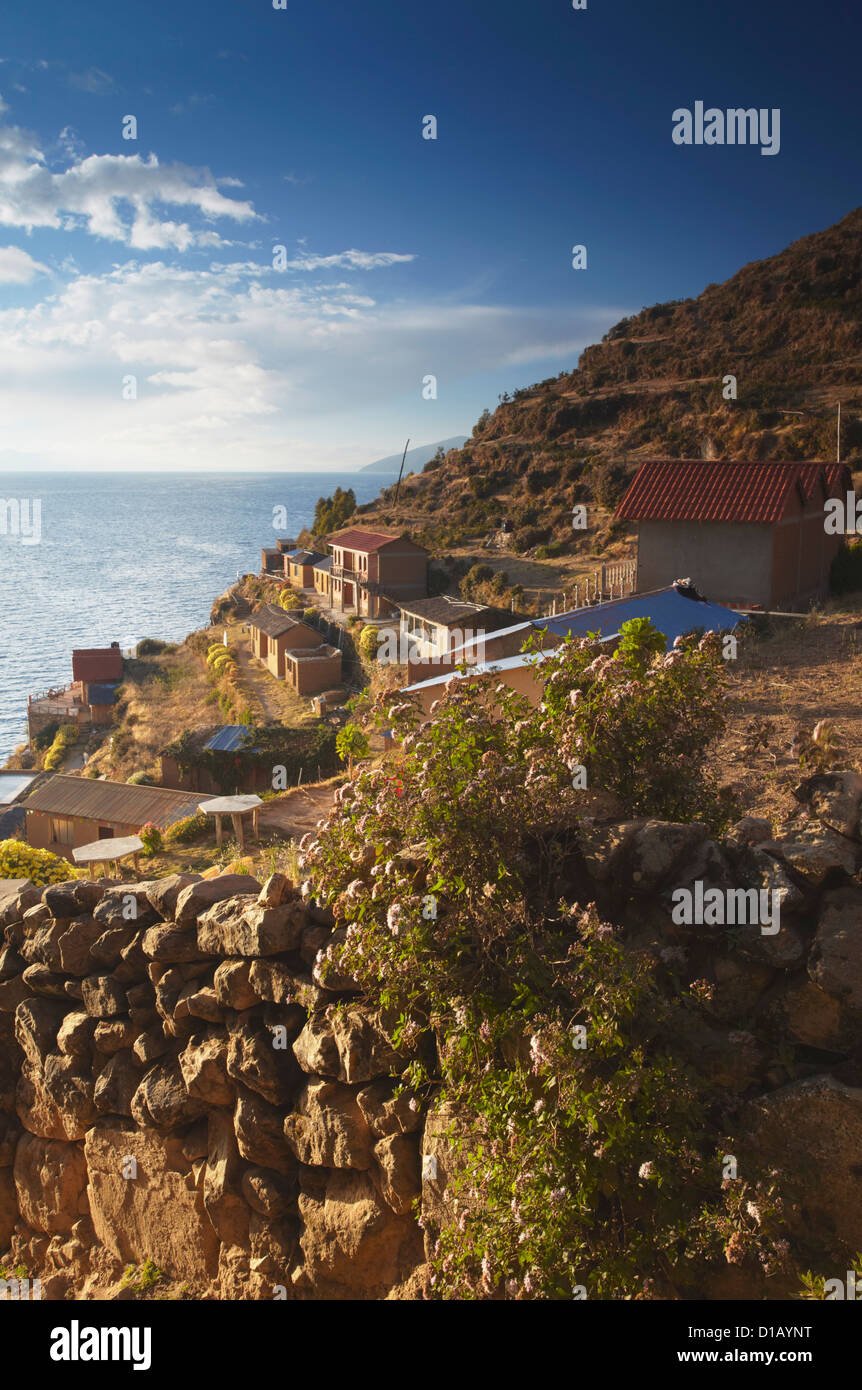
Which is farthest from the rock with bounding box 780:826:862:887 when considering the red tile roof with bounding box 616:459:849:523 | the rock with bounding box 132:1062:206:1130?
the red tile roof with bounding box 616:459:849:523

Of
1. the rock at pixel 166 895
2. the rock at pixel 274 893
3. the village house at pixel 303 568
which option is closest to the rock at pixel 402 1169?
the rock at pixel 274 893

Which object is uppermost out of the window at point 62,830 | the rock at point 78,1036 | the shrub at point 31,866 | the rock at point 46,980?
the rock at point 46,980

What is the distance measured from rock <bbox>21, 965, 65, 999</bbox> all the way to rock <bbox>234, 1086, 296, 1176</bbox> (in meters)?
2.05

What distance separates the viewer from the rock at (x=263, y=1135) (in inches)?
216

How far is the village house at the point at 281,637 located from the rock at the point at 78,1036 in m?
36.9

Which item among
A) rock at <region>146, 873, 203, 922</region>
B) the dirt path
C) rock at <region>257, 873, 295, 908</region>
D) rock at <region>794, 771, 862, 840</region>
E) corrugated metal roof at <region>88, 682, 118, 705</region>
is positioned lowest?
corrugated metal roof at <region>88, 682, 118, 705</region>

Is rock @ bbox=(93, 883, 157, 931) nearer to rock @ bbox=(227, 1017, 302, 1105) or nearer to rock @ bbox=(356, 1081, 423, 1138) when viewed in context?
rock @ bbox=(227, 1017, 302, 1105)

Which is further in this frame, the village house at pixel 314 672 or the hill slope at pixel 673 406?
the hill slope at pixel 673 406

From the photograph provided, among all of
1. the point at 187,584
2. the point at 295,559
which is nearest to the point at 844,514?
the point at 295,559

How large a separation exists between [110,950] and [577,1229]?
403cm

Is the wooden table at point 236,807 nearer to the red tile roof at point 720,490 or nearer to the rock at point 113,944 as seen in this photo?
the rock at point 113,944

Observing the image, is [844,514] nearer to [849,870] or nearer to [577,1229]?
[849,870]

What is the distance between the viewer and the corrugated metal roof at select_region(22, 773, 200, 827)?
888 inches

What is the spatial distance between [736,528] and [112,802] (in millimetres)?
17733
